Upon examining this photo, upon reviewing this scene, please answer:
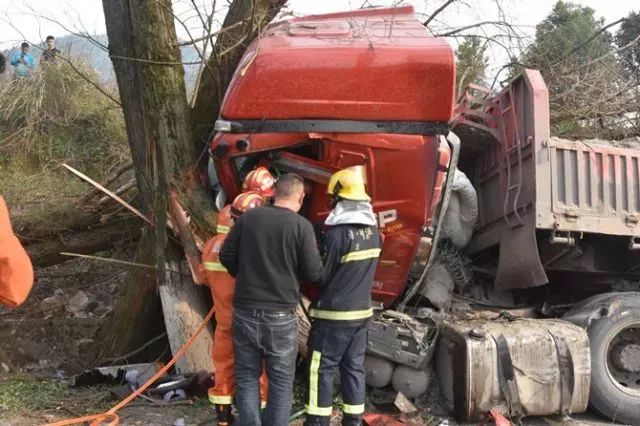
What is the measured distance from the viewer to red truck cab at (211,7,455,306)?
4.14 metres

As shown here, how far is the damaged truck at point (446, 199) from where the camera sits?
4.19 metres

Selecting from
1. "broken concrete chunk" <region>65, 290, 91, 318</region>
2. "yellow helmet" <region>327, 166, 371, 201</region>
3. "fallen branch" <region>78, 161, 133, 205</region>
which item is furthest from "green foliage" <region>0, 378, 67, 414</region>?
"yellow helmet" <region>327, 166, 371, 201</region>

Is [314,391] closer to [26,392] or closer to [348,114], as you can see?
[348,114]

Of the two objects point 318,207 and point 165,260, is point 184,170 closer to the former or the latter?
point 165,260

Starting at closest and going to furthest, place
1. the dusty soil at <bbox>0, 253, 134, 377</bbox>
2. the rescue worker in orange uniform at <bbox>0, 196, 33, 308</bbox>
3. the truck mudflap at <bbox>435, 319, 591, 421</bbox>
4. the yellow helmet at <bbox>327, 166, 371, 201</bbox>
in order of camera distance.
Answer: the rescue worker in orange uniform at <bbox>0, 196, 33, 308</bbox>, the yellow helmet at <bbox>327, 166, 371, 201</bbox>, the truck mudflap at <bbox>435, 319, 591, 421</bbox>, the dusty soil at <bbox>0, 253, 134, 377</bbox>

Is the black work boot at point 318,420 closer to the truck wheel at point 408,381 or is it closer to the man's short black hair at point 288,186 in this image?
the truck wheel at point 408,381

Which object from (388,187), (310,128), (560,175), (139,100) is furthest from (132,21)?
(560,175)

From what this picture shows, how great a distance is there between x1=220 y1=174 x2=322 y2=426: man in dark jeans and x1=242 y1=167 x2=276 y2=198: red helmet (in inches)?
16.0

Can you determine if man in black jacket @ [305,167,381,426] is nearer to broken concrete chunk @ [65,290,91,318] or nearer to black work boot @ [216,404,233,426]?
black work boot @ [216,404,233,426]

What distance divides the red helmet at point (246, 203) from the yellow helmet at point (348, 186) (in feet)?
1.44

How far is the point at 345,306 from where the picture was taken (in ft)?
12.9

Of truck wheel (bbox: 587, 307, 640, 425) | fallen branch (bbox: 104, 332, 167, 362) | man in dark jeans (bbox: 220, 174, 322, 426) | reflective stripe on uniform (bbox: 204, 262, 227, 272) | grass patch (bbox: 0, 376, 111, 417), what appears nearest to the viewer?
man in dark jeans (bbox: 220, 174, 322, 426)

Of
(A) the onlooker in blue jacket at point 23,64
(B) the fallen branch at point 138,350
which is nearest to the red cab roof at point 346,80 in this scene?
(B) the fallen branch at point 138,350

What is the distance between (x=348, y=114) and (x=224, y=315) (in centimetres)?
147
